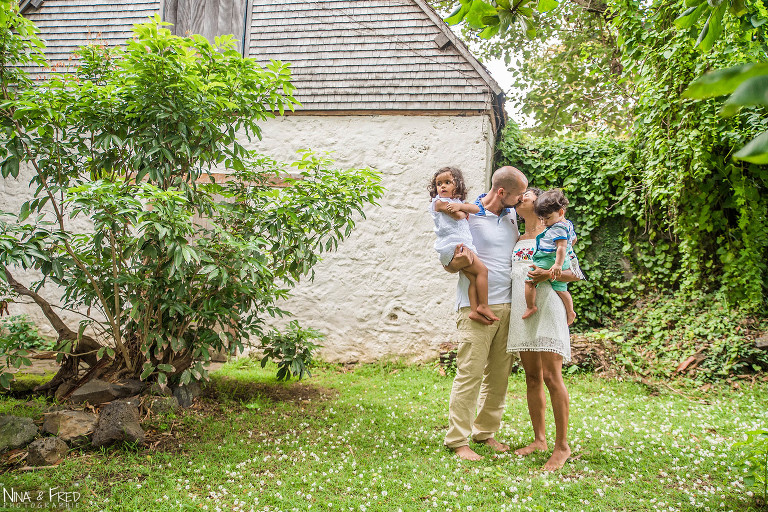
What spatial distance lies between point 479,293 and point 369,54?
447 cm

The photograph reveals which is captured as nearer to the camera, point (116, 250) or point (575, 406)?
point (116, 250)

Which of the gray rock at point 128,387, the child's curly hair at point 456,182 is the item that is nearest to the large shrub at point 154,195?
the gray rock at point 128,387

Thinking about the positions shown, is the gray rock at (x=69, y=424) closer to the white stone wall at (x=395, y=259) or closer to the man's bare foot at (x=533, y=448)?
the man's bare foot at (x=533, y=448)

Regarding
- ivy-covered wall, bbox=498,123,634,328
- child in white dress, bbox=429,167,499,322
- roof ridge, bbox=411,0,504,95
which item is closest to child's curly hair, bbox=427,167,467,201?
child in white dress, bbox=429,167,499,322

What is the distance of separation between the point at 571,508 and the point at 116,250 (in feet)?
11.6

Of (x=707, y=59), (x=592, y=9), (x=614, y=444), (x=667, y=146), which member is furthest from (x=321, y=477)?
(x=592, y=9)

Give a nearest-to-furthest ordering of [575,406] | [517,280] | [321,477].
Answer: [321,477], [517,280], [575,406]

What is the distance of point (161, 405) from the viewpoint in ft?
12.6

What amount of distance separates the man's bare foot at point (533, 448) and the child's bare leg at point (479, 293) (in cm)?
91

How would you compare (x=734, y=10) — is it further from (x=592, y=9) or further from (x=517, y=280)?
(x=592, y=9)

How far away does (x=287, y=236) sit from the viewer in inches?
160

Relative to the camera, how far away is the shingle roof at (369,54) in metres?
6.37

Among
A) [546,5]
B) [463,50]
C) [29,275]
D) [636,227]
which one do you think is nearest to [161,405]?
[546,5]

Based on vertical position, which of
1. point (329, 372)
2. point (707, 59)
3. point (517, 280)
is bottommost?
point (329, 372)
